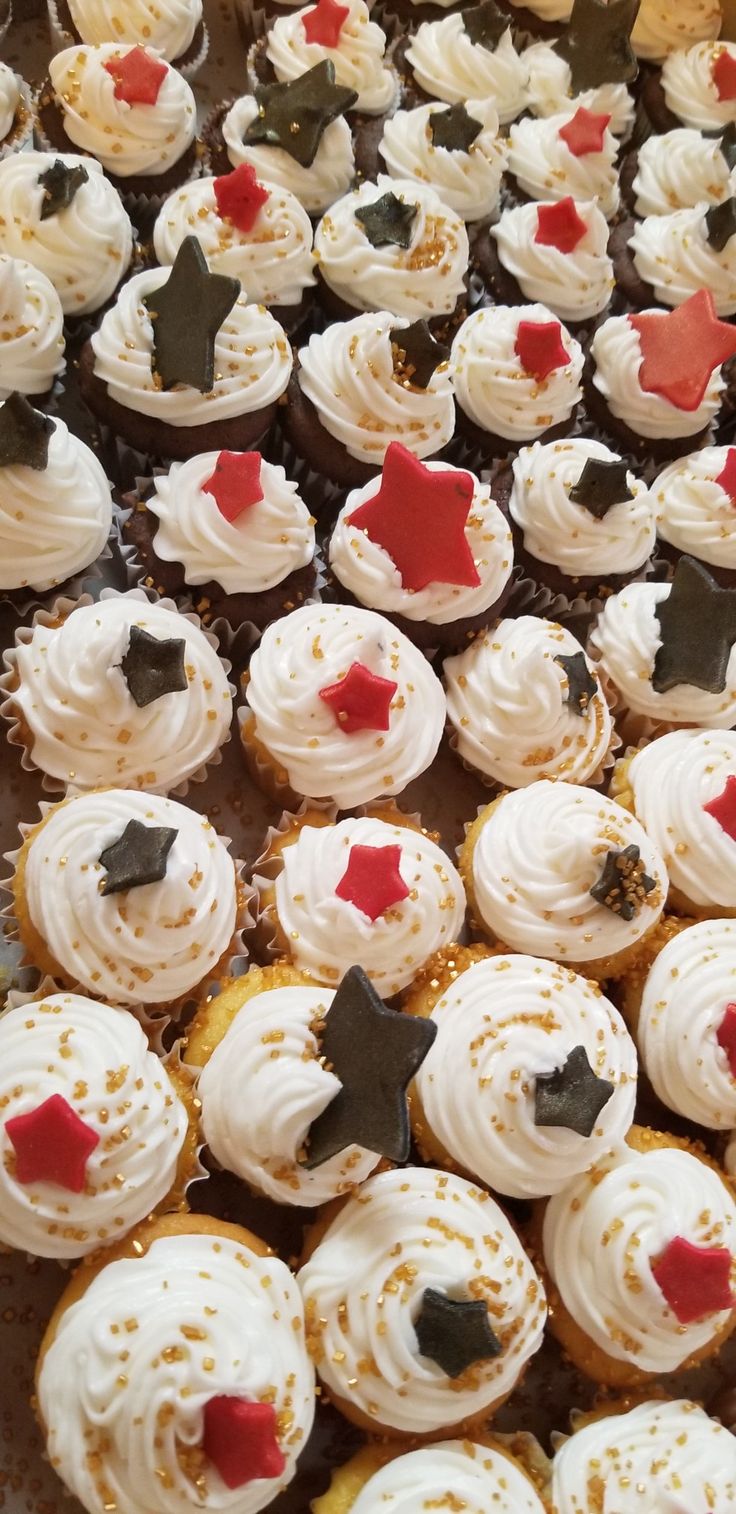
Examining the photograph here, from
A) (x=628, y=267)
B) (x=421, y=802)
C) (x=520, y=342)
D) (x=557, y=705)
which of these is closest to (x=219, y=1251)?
(x=421, y=802)

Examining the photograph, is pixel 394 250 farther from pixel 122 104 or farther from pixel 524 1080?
pixel 524 1080

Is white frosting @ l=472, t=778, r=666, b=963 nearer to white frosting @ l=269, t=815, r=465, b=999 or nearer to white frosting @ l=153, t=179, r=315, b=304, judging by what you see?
white frosting @ l=269, t=815, r=465, b=999

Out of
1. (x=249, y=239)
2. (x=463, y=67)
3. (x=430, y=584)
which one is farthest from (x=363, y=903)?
(x=463, y=67)

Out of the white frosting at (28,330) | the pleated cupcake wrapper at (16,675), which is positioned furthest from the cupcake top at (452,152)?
the pleated cupcake wrapper at (16,675)

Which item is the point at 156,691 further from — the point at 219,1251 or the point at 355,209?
the point at 355,209

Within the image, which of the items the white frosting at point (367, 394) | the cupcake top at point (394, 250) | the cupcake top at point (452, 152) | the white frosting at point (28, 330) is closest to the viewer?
the white frosting at point (28, 330)

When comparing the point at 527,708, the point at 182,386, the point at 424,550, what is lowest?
the point at 527,708

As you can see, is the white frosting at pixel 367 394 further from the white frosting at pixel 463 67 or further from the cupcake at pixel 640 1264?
the cupcake at pixel 640 1264
